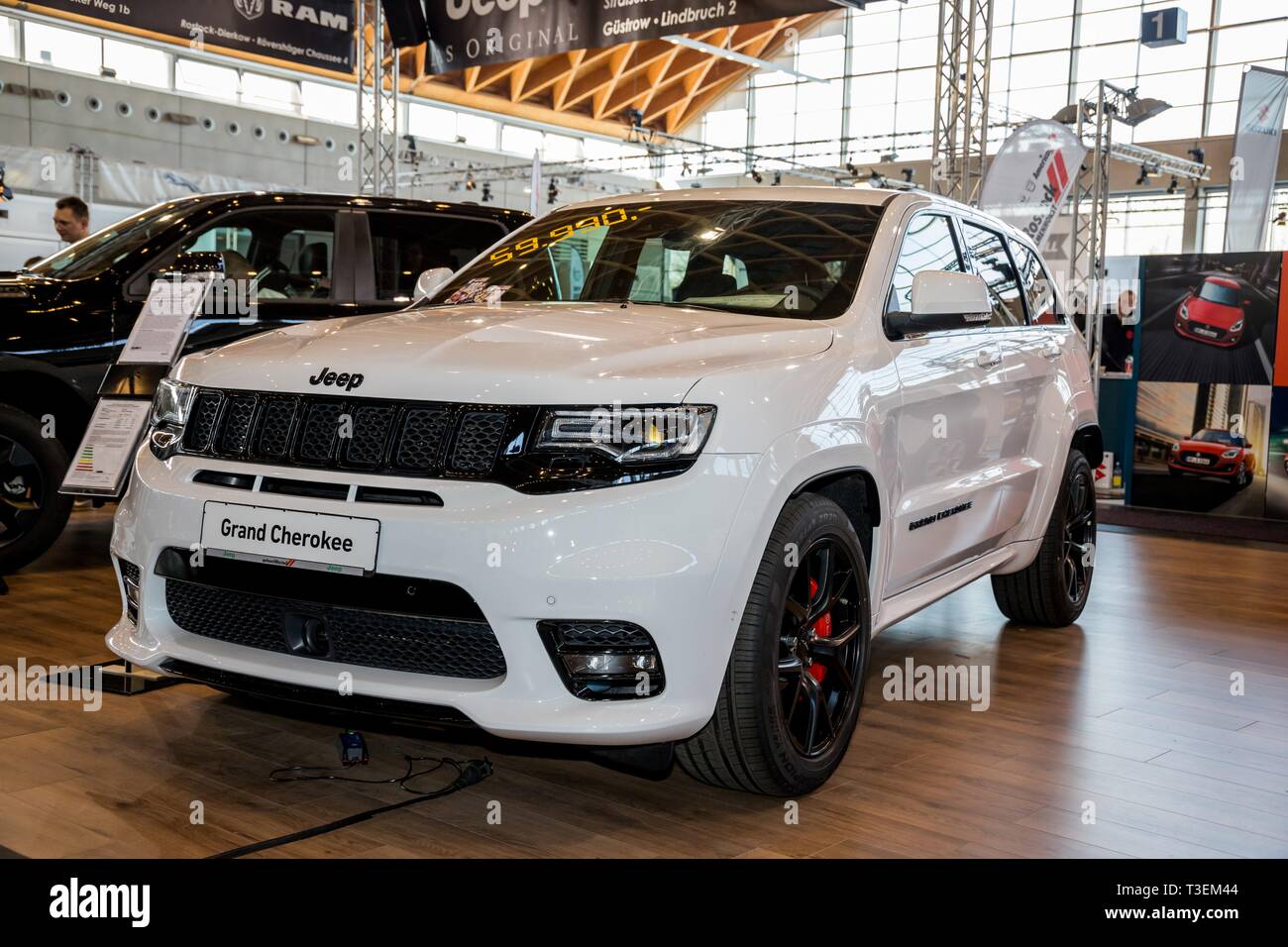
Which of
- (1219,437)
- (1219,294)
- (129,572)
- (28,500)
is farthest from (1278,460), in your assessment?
(129,572)

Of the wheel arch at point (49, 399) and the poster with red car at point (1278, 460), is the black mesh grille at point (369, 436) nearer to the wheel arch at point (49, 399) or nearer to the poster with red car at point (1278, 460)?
the wheel arch at point (49, 399)

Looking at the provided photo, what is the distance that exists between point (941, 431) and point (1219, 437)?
6.74m

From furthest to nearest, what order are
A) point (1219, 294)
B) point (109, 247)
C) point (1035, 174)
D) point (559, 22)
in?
1. point (559, 22)
2. point (1035, 174)
3. point (1219, 294)
4. point (109, 247)

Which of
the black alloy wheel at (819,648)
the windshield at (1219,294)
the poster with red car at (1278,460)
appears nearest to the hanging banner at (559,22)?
the windshield at (1219,294)

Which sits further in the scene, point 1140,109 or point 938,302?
point 1140,109

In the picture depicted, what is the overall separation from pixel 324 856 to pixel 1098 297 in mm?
10875

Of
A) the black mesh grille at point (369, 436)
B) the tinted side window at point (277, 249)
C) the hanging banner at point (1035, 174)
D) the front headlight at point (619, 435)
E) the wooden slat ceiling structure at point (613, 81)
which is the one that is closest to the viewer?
the front headlight at point (619, 435)

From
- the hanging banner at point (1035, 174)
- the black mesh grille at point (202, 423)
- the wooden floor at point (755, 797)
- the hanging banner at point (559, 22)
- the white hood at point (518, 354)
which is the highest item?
the hanging banner at point (559, 22)

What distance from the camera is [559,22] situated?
11414mm

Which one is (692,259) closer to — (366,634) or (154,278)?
(366,634)

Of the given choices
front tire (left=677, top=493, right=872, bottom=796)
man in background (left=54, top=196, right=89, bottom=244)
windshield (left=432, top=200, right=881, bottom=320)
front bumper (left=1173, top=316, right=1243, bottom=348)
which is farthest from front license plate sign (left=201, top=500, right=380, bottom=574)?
front bumper (left=1173, top=316, right=1243, bottom=348)

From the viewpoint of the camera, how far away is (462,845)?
9.46 ft

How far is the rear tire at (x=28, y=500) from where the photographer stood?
18.8 feet

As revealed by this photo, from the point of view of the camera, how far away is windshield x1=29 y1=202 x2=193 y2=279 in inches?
235
